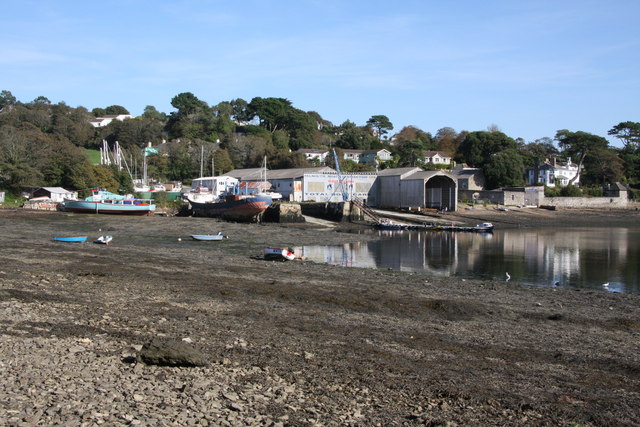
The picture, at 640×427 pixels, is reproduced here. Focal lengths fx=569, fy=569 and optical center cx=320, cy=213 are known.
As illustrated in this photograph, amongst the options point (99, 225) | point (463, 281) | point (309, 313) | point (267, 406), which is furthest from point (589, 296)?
point (99, 225)

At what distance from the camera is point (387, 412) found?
748 centimetres

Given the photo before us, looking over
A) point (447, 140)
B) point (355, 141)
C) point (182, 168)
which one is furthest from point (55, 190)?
point (447, 140)

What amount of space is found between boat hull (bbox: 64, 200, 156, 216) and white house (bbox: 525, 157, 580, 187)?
70.3 meters

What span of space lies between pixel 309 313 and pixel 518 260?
22.2m

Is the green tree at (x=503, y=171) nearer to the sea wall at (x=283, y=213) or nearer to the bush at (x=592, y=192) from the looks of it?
the bush at (x=592, y=192)

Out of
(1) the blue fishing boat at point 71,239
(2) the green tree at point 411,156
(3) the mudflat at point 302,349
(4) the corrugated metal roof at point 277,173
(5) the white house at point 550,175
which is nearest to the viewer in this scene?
(3) the mudflat at point 302,349

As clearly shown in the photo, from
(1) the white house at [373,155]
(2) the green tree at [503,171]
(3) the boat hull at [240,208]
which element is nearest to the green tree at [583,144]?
(2) the green tree at [503,171]

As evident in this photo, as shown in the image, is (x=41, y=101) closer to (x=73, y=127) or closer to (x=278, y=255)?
(x=73, y=127)

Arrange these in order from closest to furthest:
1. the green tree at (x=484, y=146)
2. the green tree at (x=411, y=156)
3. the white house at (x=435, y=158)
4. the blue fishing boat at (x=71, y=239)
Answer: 1. the blue fishing boat at (x=71, y=239)
2. the green tree at (x=484, y=146)
3. the green tree at (x=411, y=156)
4. the white house at (x=435, y=158)

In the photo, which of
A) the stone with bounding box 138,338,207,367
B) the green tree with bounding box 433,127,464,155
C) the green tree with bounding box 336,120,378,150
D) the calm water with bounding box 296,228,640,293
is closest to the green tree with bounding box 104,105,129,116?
the green tree with bounding box 336,120,378,150

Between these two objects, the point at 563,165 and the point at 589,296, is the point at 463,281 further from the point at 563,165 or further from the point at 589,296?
the point at 563,165

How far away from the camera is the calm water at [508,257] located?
87.5ft

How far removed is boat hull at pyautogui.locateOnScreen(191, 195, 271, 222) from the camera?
55.5m

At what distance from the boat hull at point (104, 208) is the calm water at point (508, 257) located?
85.4 feet
